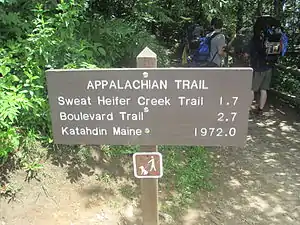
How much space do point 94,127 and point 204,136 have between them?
598mm

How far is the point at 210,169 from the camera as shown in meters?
4.27

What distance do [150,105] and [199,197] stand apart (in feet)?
6.91

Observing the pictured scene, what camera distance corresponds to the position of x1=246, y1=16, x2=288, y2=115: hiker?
610 centimetres

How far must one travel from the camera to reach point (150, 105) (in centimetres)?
186

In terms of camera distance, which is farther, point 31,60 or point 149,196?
point 31,60

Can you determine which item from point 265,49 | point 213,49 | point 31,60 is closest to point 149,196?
point 31,60

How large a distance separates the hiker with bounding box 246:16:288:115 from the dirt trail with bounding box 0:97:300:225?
6.16 ft

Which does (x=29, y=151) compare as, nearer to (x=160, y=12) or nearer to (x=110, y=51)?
(x=110, y=51)

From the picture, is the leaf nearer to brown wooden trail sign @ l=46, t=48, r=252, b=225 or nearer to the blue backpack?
brown wooden trail sign @ l=46, t=48, r=252, b=225

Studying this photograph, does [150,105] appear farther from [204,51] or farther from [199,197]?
[204,51]

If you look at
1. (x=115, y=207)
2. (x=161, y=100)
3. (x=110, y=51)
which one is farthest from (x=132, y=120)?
(x=110, y=51)

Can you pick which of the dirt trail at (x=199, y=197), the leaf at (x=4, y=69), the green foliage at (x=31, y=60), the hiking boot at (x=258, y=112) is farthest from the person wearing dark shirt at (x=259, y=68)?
the leaf at (x=4, y=69)

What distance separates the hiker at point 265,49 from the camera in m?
6.10

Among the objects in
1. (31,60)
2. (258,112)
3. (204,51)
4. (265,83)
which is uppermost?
(31,60)
